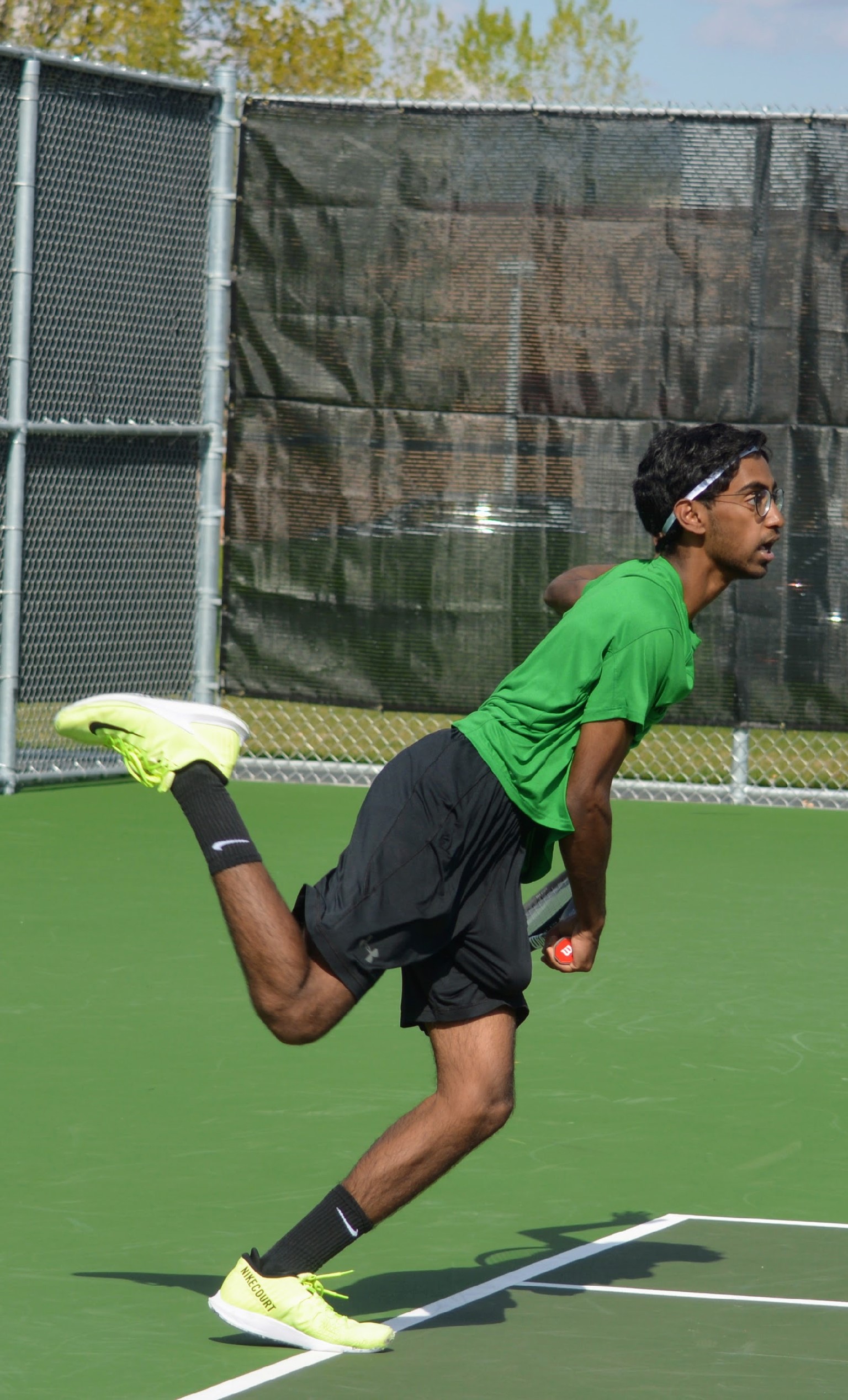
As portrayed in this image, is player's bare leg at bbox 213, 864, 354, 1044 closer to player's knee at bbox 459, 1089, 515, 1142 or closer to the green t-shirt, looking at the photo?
player's knee at bbox 459, 1089, 515, 1142

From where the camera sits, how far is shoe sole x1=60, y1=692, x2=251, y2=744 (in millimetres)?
4332

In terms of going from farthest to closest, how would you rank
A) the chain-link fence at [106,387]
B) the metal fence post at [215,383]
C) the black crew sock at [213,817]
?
1. the metal fence post at [215,383]
2. the chain-link fence at [106,387]
3. the black crew sock at [213,817]

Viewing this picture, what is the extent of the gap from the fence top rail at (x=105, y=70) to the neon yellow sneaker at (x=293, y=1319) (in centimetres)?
762

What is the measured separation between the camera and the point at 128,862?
375 inches

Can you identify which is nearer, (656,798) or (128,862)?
(128,862)

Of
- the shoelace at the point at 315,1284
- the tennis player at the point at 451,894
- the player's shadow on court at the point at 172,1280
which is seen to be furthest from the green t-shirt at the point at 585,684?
the player's shadow on court at the point at 172,1280

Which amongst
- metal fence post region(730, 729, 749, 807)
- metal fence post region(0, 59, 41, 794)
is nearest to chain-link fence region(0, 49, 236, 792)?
metal fence post region(0, 59, 41, 794)

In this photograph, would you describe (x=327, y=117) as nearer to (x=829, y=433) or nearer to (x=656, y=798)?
(x=829, y=433)

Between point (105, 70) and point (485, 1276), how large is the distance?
26.4 ft

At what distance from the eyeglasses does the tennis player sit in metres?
0.21

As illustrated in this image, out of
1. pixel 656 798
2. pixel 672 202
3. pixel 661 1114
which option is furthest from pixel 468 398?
pixel 661 1114

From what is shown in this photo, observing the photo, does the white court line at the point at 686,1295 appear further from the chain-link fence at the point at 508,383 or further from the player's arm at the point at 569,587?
the chain-link fence at the point at 508,383

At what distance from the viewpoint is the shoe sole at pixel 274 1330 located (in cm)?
399

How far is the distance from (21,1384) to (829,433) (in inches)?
322
